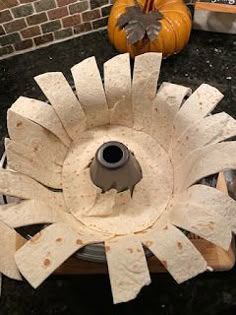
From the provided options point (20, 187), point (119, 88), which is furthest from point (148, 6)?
point (20, 187)

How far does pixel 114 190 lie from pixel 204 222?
0.61ft

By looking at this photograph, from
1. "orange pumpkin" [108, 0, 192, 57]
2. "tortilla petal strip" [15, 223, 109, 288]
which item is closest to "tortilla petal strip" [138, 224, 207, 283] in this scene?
"tortilla petal strip" [15, 223, 109, 288]

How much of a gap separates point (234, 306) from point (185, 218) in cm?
25

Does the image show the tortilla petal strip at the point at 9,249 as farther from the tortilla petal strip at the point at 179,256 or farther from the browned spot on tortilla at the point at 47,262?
the tortilla petal strip at the point at 179,256

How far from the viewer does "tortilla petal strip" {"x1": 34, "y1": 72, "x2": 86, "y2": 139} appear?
2.32 feet

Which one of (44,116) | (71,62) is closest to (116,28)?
(71,62)

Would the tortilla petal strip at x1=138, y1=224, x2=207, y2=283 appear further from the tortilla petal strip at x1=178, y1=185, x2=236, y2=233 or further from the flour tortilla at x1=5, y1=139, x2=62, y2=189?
the flour tortilla at x1=5, y1=139, x2=62, y2=189

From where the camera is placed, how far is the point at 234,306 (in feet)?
2.46

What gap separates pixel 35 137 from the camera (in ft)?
2.28

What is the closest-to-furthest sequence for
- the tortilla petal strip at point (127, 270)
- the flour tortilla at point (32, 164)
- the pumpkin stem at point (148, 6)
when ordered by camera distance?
the tortilla petal strip at point (127, 270), the flour tortilla at point (32, 164), the pumpkin stem at point (148, 6)

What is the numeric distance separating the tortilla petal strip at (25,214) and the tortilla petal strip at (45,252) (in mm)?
24

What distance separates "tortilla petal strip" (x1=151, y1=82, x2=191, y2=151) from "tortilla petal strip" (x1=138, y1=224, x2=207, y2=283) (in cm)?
22

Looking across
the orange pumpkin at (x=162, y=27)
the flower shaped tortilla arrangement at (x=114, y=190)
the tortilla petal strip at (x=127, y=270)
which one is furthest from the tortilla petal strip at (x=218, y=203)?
the orange pumpkin at (x=162, y=27)

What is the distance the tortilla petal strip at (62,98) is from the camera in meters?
0.71
